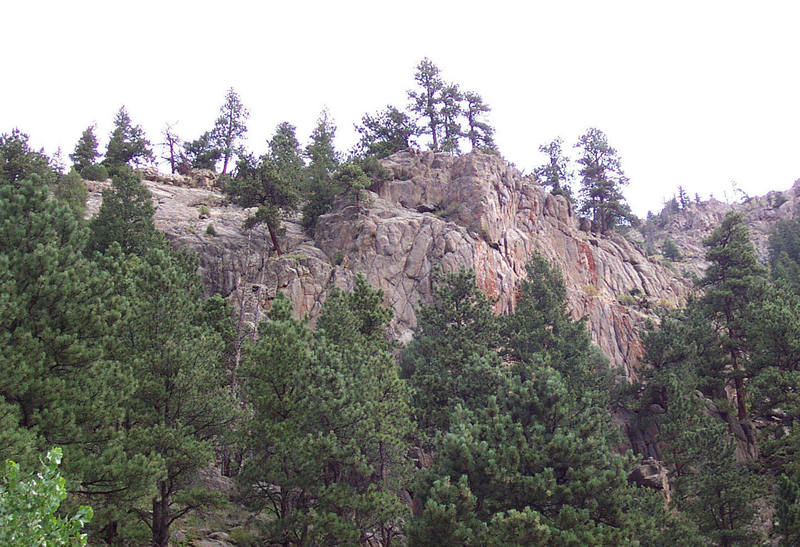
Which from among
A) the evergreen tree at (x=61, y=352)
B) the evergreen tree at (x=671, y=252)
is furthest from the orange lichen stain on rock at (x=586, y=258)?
the evergreen tree at (x=61, y=352)

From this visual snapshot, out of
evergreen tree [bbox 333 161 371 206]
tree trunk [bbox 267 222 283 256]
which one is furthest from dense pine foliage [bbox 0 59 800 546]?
evergreen tree [bbox 333 161 371 206]

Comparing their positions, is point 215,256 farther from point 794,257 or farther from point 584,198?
point 794,257

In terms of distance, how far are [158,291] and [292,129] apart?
4552cm

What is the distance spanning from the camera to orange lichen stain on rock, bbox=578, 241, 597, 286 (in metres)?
46.9

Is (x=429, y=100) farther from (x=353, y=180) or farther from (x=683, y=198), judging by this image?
(x=683, y=198)

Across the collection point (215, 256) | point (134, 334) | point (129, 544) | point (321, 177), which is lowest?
point (129, 544)

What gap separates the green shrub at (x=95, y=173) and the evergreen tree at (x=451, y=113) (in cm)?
2992

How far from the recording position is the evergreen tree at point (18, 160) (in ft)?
119

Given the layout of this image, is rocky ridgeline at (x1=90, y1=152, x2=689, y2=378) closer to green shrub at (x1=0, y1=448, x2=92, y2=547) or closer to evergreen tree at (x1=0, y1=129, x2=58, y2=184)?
evergreen tree at (x1=0, y1=129, x2=58, y2=184)

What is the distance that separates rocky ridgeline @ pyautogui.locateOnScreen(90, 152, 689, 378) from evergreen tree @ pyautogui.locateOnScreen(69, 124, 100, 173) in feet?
33.3

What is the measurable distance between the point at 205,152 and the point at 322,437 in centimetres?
4940

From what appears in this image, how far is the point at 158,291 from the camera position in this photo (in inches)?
730

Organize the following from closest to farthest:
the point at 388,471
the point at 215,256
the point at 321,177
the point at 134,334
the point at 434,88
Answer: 1. the point at 134,334
2. the point at 388,471
3. the point at 215,256
4. the point at 321,177
5. the point at 434,88

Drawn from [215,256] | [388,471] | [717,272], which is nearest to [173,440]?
[388,471]
